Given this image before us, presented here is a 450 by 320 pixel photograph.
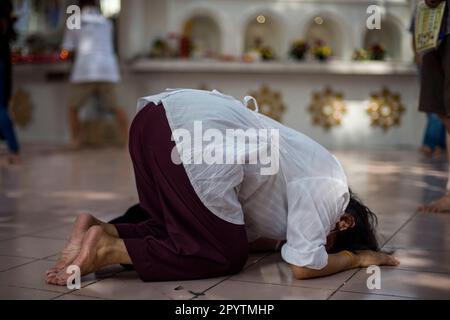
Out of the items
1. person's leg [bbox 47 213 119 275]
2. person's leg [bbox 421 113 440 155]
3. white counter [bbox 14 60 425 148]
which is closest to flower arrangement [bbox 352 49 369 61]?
white counter [bbox 14 60 425 148]

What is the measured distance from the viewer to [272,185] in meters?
2.41

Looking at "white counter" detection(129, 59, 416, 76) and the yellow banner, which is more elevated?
the yellow banner

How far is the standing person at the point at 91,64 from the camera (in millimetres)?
7297

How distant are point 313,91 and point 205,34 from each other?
169 cm

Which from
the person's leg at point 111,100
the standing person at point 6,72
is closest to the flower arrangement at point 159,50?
the person's leg at point 111,100

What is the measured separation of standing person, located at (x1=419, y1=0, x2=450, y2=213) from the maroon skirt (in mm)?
1739

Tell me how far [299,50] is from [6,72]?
330cm

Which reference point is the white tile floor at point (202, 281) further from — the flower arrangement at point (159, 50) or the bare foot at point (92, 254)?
the flower arrangement at point (159, 50)

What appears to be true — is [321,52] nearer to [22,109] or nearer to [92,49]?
[92,49]

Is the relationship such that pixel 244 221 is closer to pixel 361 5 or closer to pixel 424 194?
pixel 424 194

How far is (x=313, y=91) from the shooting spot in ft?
26.3

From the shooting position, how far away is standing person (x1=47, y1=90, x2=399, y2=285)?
7.54 feet

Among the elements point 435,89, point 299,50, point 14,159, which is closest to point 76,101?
point 14,159

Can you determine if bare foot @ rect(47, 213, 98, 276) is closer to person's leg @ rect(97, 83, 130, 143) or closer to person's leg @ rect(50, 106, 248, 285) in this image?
person's leg @ rect(50, 106, 248, 285)
